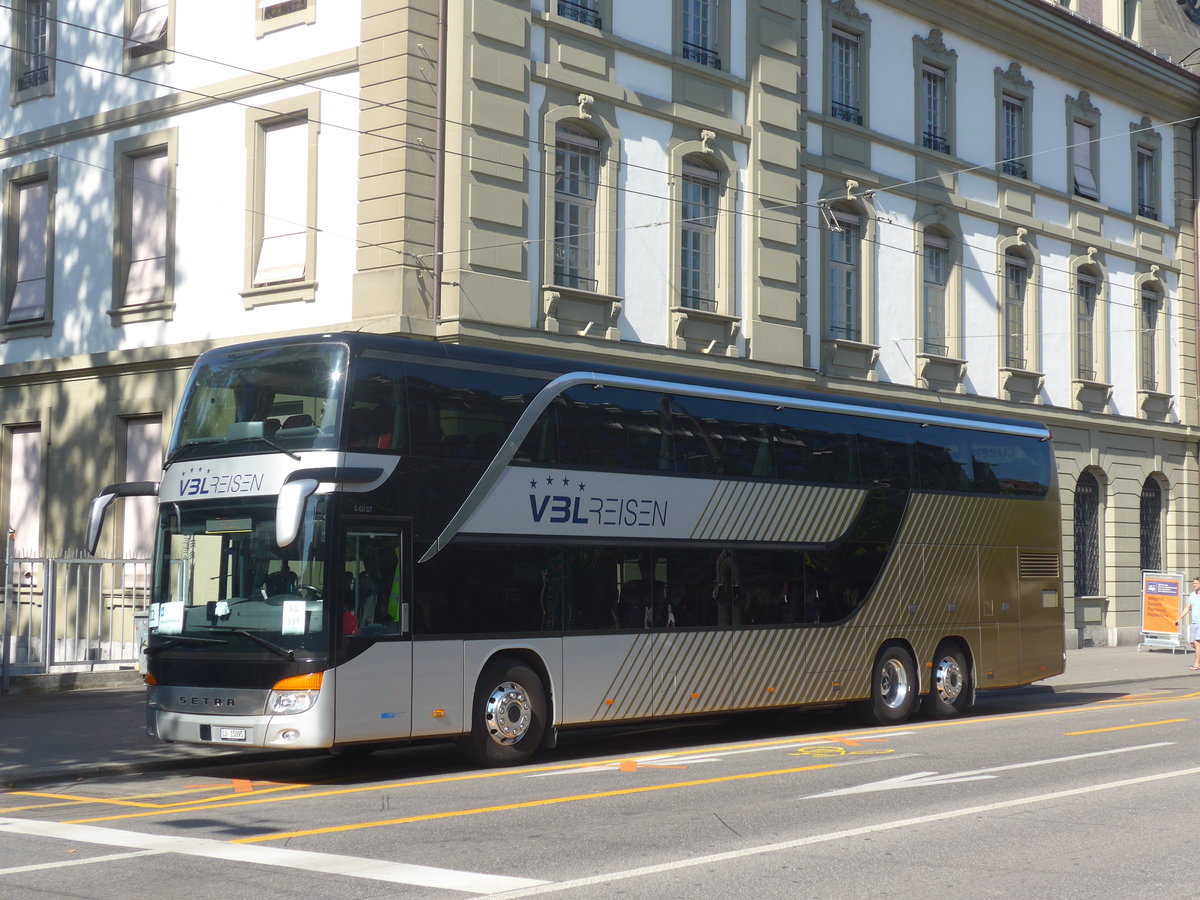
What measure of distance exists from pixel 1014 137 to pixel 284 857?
1092 inches

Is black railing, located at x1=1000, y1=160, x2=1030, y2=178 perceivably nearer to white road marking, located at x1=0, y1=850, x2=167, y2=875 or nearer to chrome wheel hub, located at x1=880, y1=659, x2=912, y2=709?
chrome wheel hub, located at x1=880, y1=659, x2=912, y2=709

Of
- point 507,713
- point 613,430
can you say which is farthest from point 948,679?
point 507,713

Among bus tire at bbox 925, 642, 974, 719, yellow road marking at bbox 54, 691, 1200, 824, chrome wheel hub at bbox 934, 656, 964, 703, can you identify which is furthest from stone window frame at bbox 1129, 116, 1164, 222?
chrome wheel hub at bbox 934, 656, 964, 703

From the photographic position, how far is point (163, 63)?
24344mm

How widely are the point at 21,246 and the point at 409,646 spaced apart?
651 inches

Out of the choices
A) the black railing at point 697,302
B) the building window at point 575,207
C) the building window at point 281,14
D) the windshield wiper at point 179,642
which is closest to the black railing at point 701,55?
the building window at point 575,207

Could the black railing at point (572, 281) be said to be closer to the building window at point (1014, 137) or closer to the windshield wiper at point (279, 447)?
the windshield wiper at point (279, 447)

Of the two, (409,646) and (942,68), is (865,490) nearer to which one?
(409,646)

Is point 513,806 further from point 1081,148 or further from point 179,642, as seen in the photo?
point 1081,148

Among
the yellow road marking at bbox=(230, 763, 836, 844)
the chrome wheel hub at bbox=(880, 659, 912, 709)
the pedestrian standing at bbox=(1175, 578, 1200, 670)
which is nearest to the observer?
the yellow road marking at bbox=(230, 763, 836, 844)

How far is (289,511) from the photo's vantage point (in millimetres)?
11867

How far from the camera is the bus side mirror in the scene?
1177 cm

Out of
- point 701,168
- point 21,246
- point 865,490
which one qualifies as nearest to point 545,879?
point 865,490

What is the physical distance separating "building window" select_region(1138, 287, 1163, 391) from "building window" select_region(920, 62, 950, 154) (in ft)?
28.6
